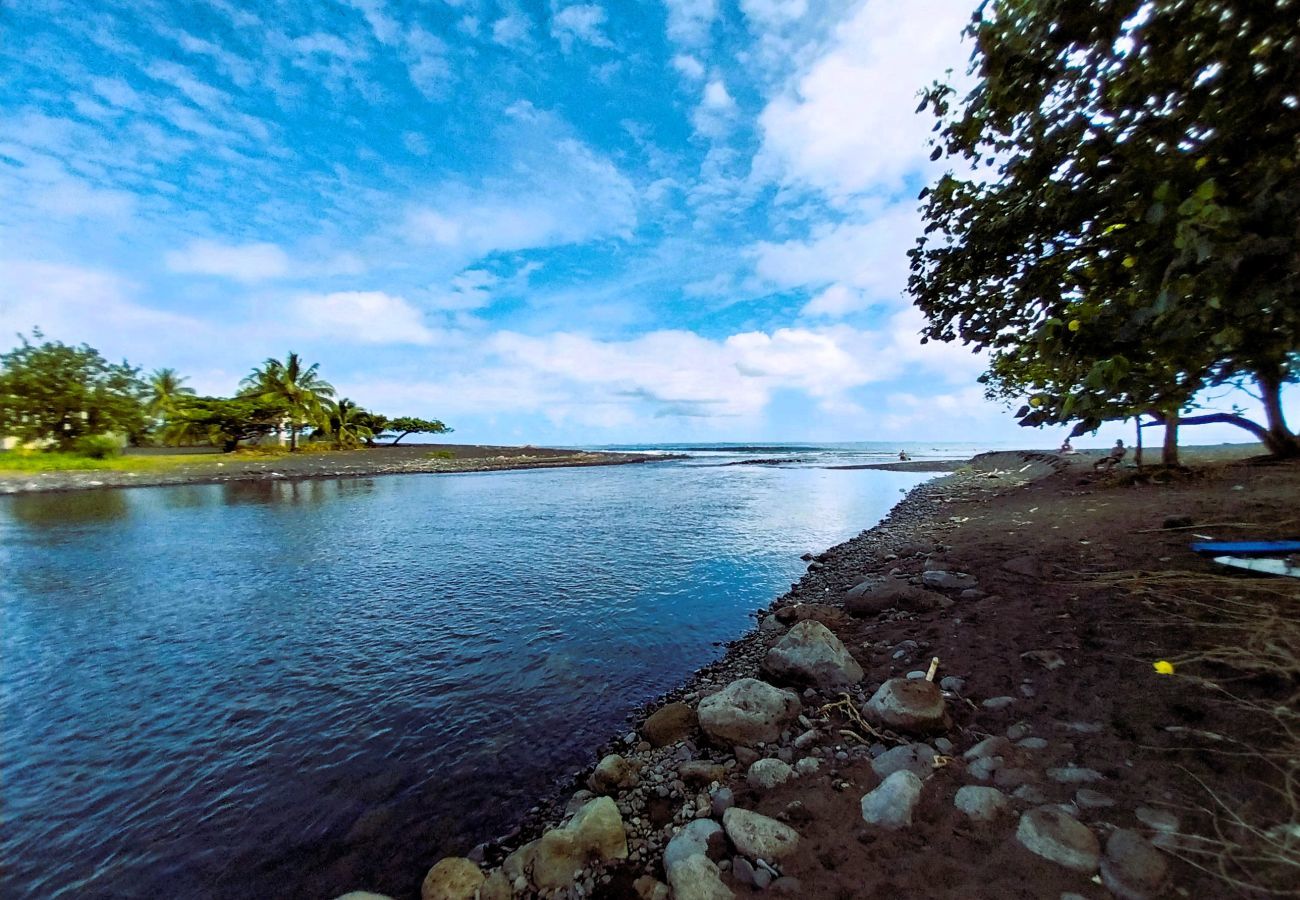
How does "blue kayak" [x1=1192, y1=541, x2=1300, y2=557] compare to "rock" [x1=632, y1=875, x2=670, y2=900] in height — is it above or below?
above

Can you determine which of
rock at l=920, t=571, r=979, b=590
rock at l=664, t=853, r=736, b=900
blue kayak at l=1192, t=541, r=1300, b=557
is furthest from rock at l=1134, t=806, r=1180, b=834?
blue kayak at l=1192, t=541, r=1300, b=557

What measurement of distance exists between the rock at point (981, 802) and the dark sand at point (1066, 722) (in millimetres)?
60

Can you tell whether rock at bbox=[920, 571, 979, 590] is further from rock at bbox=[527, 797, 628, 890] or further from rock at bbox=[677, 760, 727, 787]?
rock at bbox=[527, 797, 628, 890]

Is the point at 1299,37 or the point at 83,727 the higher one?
the point at 1299,37

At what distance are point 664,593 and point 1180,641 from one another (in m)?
9.06

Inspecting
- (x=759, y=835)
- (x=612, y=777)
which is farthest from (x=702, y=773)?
(x=759, y=835)

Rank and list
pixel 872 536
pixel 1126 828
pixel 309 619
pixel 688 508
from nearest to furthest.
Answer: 1. pixel 1126 828
2. pixel 309 619
3. pixel 872 536
4. pixel 688 508

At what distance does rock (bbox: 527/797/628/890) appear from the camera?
3.71 metres

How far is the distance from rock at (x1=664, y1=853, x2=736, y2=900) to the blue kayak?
870 centimetres

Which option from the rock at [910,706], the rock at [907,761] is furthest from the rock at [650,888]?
the rock at [910,706]

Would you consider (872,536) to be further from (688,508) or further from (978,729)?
(978,729)

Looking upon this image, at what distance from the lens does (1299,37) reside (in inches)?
151

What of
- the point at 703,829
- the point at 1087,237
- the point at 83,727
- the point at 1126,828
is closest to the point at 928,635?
the point at 1126,828

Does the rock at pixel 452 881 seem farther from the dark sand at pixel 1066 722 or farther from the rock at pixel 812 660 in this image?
the rock at pixel 812 660
